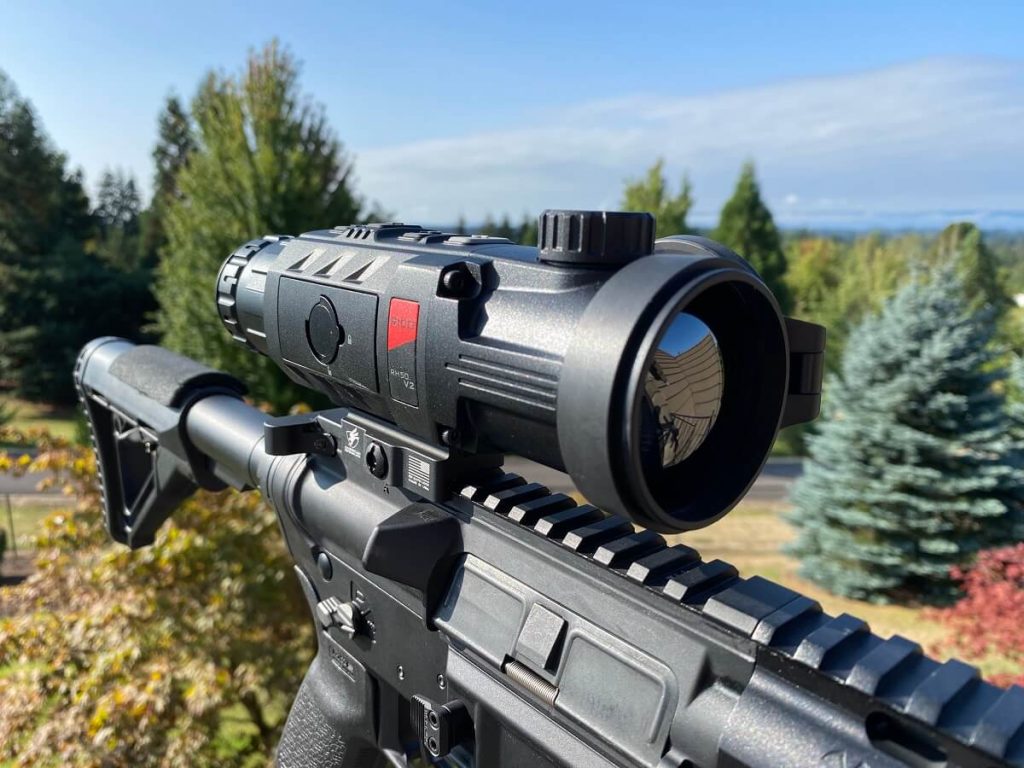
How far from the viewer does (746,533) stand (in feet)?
39.5

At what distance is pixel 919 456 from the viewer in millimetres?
8898

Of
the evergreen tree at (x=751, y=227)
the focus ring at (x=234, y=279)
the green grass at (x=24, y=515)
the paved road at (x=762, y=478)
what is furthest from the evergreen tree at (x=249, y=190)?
the evergreen tree at (x=751, y=227)

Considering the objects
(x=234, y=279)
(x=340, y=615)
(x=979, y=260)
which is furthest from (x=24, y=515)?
(x=979, y=260)

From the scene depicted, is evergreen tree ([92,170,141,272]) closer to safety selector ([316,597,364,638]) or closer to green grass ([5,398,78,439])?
green grass ([5,398,78,439])

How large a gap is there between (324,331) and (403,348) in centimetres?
30

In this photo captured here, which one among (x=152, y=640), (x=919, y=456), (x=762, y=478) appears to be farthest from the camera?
(x=762, y=478)

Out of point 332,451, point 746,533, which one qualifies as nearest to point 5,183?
point 746,533

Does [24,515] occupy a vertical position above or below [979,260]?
below

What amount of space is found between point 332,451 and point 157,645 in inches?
102

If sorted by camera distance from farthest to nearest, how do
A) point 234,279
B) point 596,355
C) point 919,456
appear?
point 919,456
point 234,279
point 596,355

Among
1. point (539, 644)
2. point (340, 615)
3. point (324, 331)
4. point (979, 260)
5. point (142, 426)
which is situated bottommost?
point (979, 260)

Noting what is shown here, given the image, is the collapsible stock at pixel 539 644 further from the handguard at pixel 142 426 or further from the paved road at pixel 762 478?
the paved road at pixel 762 478

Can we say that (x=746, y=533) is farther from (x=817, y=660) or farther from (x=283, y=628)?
(x=817, y=660)

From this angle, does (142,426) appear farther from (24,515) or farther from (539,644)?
(24,515)
